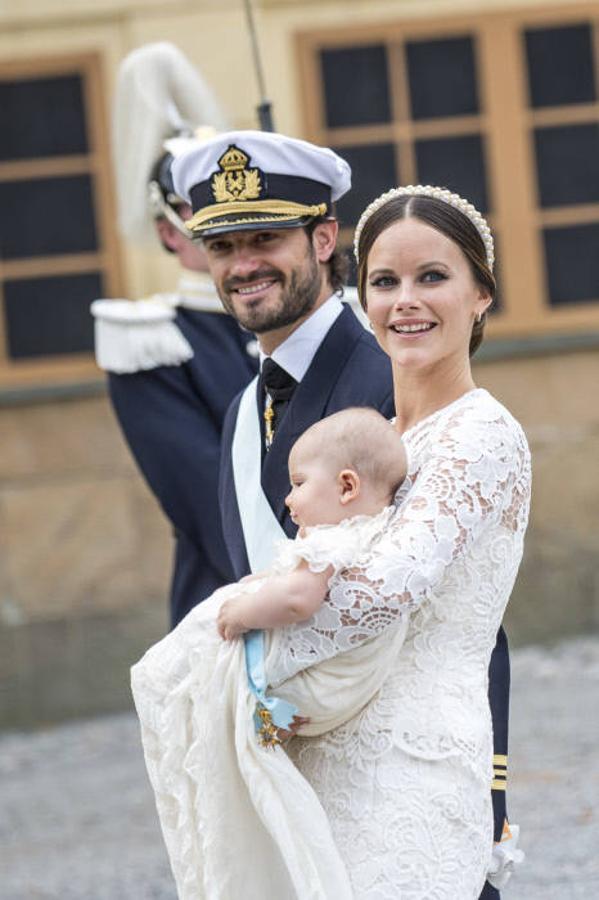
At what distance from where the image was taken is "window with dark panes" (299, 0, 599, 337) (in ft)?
29.7

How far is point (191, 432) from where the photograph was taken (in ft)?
16.7

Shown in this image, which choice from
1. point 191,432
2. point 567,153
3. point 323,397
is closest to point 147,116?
point 191,432

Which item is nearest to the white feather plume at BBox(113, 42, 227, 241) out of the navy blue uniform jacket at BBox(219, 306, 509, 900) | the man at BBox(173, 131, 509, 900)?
the man at BBox(173, 131, 509, 900)

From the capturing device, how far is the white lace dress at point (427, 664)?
10.1 ft

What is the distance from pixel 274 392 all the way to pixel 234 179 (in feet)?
1.21

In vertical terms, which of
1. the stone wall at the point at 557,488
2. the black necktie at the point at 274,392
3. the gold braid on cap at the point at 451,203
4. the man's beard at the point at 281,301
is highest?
the gold braid on cap at the point at 451,203

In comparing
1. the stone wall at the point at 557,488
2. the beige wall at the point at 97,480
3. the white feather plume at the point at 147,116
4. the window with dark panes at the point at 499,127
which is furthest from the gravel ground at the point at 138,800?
the white feather plume at the point at 147,116

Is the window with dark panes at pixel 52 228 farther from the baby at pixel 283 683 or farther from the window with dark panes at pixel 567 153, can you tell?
the baby at pixel 283 683

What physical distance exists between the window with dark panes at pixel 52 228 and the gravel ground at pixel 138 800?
151 centimetres

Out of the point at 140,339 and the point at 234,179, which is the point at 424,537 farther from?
the point at 140,339

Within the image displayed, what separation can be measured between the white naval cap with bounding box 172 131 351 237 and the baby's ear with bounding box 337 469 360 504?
80 centimetres

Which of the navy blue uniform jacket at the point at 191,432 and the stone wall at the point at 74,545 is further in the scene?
the stone wall at the point at 74,545

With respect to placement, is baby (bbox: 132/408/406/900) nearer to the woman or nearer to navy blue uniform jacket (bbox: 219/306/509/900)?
the woman

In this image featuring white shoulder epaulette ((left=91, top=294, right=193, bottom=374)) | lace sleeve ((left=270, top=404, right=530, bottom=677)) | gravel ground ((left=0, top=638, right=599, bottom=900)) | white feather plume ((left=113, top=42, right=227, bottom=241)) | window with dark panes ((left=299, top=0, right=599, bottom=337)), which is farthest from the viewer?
window with dark panes ((left=299, top=0, right=599, bottom=337))
